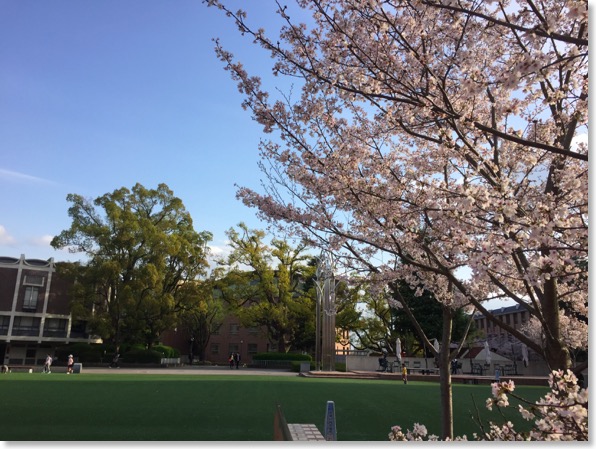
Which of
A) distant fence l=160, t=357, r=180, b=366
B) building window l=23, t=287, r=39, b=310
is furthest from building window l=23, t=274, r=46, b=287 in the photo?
distant fence l=160, t=357, r=180, b=366

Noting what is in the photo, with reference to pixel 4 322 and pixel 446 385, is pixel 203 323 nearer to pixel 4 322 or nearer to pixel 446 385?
pixel 4 322

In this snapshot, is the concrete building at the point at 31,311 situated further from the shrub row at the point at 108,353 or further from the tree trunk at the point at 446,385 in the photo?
the tree trunk at the point at 446,385

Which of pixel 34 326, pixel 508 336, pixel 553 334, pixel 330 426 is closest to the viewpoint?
pixel 553 334

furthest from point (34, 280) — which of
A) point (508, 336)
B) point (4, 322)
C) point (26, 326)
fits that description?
point (508, 336)

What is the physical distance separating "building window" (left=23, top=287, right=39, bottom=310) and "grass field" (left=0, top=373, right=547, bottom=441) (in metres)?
28.8

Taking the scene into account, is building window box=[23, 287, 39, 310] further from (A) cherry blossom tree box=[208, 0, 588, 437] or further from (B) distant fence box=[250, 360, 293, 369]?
(A) cherry blossom tree box=[208, 0, 588, 437]

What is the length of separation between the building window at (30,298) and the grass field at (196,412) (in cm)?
2882

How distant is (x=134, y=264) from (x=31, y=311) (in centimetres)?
1322

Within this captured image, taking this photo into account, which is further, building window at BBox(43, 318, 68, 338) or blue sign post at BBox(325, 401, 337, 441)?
building window at BBox(43, 318, 68, 338)

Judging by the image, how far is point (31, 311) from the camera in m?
38.8

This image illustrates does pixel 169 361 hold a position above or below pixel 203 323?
below

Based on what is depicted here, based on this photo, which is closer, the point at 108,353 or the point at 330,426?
the point at 330,426

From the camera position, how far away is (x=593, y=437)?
2480 mm

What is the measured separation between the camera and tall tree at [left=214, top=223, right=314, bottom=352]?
35.2m
